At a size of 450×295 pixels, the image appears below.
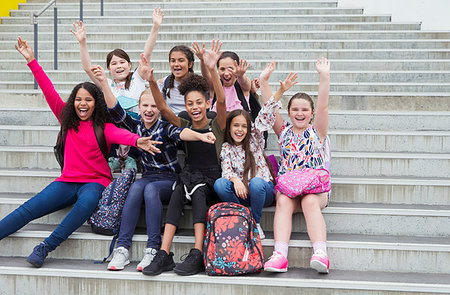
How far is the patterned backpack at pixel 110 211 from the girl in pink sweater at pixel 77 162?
0.18 feet

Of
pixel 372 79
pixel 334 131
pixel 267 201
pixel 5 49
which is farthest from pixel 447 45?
pixel 5 49

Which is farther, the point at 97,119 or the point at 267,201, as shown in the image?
the point at 97,119

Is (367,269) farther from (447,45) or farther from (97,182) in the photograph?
(447,45)

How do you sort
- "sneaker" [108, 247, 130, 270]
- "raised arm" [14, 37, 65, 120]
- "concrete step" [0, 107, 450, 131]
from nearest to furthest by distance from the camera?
"sneaker" [108, 247, 130, 270] < "raised arm" [14, 37, 65, 120] < "concrete step" [0, 107, 450, 131]

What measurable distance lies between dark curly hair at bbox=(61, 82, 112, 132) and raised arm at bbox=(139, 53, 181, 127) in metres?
0.43

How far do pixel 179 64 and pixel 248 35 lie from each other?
287cm

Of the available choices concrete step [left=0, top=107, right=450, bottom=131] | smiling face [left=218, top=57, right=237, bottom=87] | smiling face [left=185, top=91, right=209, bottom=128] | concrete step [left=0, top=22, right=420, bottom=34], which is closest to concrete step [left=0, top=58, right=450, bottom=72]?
concrete step [left=0, top=22, right=420, bottom=34]

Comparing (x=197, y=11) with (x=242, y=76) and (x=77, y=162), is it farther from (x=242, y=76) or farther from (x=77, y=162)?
(x=77, y=162)

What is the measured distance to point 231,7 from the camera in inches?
297

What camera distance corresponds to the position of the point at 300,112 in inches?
126

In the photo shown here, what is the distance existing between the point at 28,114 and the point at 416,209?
3.42m

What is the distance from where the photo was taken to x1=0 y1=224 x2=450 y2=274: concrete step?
2934mm

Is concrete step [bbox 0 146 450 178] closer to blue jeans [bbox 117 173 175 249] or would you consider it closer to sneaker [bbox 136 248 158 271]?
blue jeans [bbox 117 173 175 249]

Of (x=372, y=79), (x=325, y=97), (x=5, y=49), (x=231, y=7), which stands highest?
(x=231, y=7)
